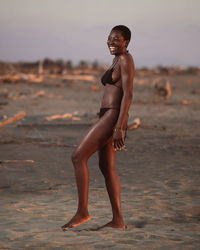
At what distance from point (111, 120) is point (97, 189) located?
2.34 m

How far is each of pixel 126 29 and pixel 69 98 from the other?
64.8 ft

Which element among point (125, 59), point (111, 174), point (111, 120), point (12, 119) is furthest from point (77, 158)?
point (12, 119)

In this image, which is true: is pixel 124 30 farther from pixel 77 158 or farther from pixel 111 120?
pixel 77 158

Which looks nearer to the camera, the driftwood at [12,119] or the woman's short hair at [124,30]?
the woman's short hair at [124,30]

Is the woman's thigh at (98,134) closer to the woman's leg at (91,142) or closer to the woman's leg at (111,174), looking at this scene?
the woman's leg at (91,142)

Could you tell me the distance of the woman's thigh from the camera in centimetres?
457

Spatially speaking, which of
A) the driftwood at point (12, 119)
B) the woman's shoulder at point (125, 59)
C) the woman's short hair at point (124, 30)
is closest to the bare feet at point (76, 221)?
the woman's shoulder at point (125, 59)

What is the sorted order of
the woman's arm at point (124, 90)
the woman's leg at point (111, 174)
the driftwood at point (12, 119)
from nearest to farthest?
1. the woman's arm at point (124, 90)
2. the woman's leg at point (111, 174)
3. the driftwood at point (12, 119)

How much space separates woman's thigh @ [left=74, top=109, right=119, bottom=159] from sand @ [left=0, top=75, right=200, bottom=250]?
30.5 inches

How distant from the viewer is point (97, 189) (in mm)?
6734

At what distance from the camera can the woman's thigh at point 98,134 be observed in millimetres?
4566

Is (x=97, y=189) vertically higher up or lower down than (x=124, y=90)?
lower down

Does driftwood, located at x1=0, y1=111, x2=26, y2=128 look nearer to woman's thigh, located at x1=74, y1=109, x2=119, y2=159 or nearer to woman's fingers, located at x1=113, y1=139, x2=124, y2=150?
woman's thigh, located at x1=74, y1=109, x2=119, y2=159

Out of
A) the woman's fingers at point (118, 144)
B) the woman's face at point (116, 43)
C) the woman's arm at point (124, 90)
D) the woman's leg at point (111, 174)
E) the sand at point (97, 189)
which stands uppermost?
the woman's face at point (116, 43)
